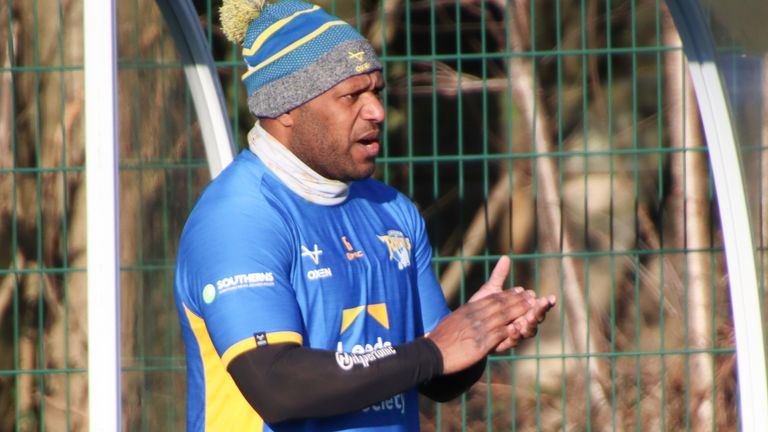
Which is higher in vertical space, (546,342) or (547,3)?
(547,3)

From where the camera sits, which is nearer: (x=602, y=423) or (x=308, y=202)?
(x=308, y=202)

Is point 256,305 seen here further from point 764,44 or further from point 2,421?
point 2,421

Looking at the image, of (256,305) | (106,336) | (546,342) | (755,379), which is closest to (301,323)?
(256,305)

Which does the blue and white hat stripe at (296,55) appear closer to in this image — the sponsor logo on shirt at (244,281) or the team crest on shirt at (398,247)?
the team crest on shirt at (398,247)

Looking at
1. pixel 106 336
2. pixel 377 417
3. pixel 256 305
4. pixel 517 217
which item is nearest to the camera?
pixel 106 336

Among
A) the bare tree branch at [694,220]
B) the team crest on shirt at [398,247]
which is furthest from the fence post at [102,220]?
the bare tree branch at [694,220]

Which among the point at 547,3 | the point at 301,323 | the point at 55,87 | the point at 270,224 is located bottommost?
the point at 301,323

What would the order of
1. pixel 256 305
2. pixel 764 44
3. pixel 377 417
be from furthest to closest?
1. pixel 764 44
2. pixel 377 417
3. pixel 256 305

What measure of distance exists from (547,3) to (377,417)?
5981 mm

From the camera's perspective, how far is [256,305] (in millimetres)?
3090

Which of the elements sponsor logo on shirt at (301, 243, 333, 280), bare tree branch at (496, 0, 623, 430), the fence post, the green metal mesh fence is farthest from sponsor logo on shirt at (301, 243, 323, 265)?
bare tree branch at (496, 0, 623, 430)

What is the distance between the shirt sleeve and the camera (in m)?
3.09

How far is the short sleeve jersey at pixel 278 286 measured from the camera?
312 centimetres

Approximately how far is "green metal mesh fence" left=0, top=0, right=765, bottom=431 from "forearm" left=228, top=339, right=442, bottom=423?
2.64m
